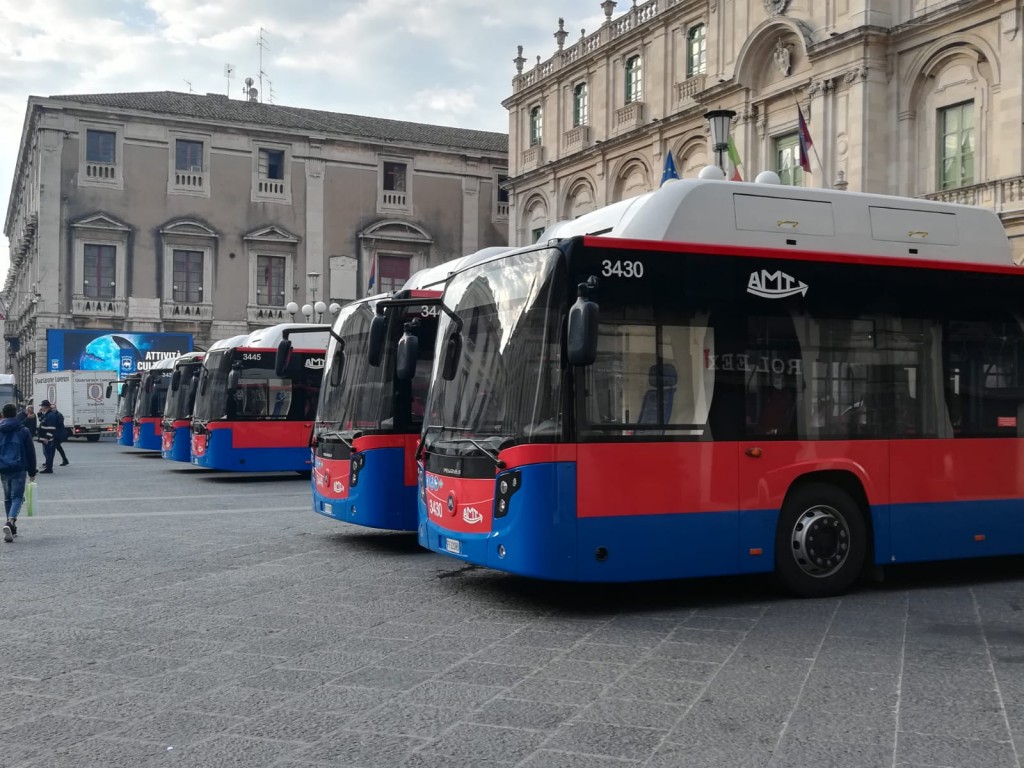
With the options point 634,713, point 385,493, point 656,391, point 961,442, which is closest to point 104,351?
point 385,493

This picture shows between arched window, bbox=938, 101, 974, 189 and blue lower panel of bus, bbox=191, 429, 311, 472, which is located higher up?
arched window, bbox=938, 101, 974, 189

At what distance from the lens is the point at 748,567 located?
327 inches

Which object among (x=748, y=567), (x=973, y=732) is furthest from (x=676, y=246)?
(x=973, y=732)

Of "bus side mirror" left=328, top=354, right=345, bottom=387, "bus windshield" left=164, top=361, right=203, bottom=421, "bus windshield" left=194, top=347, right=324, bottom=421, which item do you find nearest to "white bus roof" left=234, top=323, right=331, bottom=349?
"bus windshield" left=194, top=347, right=324, bottom=421

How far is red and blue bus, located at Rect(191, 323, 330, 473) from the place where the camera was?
21.1 m

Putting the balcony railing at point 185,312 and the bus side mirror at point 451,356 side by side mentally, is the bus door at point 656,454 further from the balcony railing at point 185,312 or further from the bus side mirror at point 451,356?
the balcony railing at point 185,312

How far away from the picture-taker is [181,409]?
2570 cm

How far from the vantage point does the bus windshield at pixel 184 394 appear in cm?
2548

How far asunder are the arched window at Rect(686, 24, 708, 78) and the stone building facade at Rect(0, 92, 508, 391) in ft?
66.0

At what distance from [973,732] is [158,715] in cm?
389

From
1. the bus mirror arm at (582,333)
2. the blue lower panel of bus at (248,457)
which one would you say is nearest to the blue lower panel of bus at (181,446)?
the blue lower panel of bus at (248,457)

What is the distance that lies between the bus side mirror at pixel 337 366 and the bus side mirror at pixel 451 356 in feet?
12.4

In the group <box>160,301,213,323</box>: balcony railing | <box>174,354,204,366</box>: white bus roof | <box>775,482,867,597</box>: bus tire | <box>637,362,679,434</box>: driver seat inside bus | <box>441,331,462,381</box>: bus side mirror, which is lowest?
<box>775,482,867,597</box>: bus tire

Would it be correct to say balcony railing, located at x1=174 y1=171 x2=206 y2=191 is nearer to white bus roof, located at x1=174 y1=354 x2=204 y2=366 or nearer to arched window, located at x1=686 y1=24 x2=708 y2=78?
white bus roof, located at x1=174 y1=354 x2=204 y2=366
